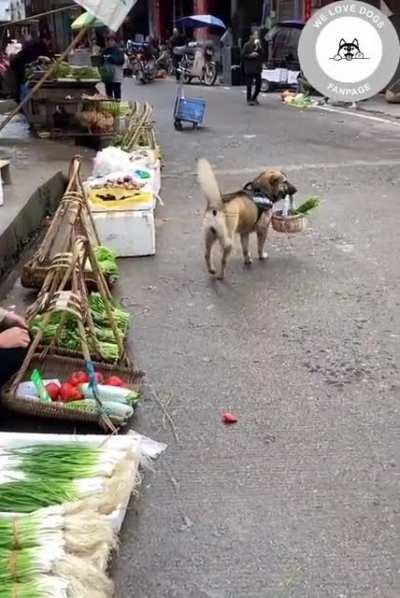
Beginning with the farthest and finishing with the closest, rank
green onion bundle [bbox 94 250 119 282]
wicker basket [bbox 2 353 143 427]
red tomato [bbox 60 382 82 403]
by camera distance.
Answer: green onion bundle [bbox 94 250 119 282] < red tomato [bbox 60 382 82 403] < wicker basket [bbox 2 353 143 427]

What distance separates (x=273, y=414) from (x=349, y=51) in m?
1.88

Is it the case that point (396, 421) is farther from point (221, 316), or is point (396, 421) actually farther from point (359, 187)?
point (359, 187)

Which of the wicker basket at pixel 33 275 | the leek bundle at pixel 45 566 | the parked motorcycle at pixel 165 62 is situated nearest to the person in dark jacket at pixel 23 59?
the wicker basket at pixel 33 275

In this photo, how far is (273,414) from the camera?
13.0 ft

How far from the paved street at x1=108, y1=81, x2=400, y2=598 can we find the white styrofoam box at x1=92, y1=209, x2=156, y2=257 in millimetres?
156

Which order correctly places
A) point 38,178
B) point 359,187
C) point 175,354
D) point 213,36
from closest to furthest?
point 175,354 → point 38,178 → point 359,187 → point 213,36

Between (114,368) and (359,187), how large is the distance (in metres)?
6.13

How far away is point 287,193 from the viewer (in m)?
6.44

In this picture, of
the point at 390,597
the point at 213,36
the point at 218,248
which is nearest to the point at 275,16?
the point at 213,36

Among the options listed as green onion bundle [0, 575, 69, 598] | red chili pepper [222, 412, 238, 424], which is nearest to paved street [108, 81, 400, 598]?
red chili pepper [222, 412, 238, 424]

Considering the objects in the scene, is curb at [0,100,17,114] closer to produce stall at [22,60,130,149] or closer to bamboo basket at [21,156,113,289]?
produce stall at [22,60,130,149]

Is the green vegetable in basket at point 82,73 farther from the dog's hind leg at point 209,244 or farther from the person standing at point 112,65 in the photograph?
the dog's hind leg at point 209,244

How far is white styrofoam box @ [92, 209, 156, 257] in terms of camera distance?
21.6 feet

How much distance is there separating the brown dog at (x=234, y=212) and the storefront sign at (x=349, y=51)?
2091 mm
